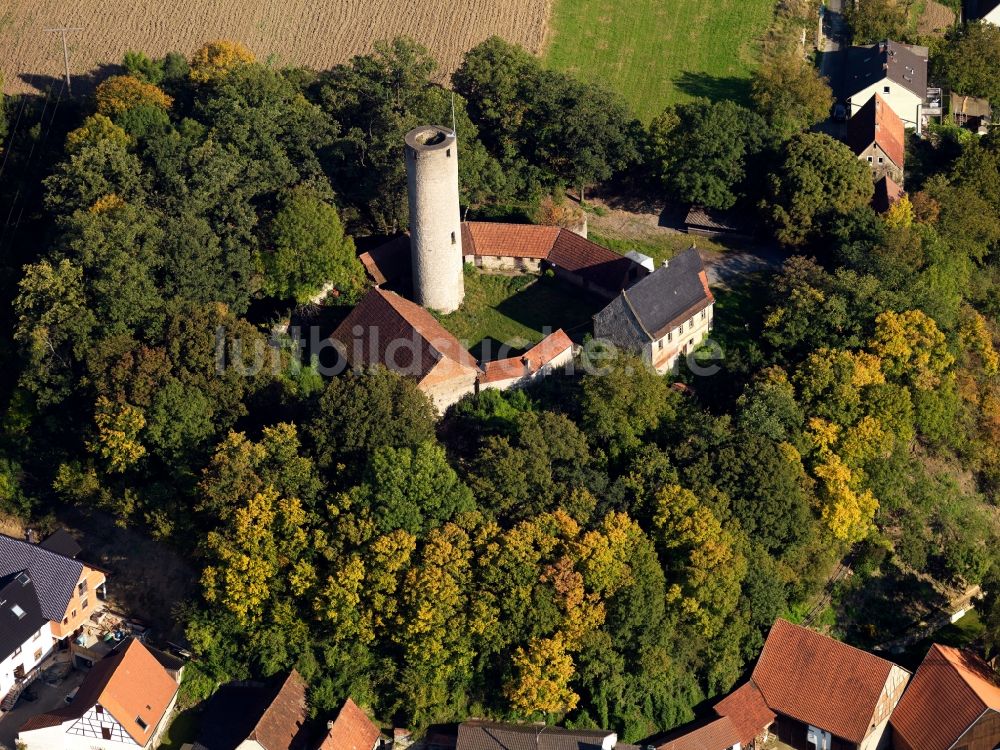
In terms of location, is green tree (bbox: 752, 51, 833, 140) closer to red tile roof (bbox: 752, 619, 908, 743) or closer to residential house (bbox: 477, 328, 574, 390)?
residential house (bbox: 477, 328, 574, 390)

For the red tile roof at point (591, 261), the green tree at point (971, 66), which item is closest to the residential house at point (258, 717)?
the red tile roof at point (591, 261)

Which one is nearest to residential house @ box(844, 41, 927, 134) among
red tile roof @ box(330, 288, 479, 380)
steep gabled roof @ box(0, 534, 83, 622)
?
red tile roof @ box(330, 288, 479, 380)

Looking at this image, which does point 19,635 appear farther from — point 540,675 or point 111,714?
point 540,675

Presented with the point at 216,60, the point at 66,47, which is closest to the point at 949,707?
the point at 216,60

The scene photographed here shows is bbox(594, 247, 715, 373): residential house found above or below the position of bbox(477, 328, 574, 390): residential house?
above

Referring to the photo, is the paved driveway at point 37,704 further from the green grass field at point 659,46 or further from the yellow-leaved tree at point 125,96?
the green grass field at point 659,46
